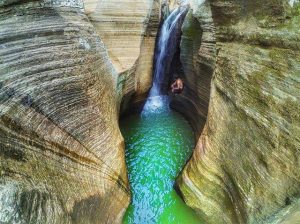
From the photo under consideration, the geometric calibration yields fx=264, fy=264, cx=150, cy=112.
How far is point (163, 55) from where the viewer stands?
1113 cm

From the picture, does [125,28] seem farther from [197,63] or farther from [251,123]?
[251,123]

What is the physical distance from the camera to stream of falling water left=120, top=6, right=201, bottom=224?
239 inches

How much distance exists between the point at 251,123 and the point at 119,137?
332 centimetres

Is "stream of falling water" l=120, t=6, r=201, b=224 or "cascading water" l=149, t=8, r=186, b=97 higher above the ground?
"cascading water" l=149, t=8, r=186, b=97

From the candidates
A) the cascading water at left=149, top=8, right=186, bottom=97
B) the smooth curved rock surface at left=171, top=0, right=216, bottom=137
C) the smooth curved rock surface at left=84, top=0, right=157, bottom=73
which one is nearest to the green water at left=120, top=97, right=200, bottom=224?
the smooth curved rock surface at left=171, top=0, right=216, bottom=137

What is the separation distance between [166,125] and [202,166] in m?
4.15

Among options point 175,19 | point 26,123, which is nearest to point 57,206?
point 26,123

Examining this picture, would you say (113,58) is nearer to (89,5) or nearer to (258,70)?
(89,5)

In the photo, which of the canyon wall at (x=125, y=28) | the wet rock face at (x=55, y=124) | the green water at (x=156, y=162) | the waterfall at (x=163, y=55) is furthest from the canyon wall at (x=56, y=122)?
the waterfall at (x=163, y=55)

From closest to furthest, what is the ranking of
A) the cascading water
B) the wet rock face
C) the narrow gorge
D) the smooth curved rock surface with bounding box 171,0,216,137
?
the wet rock face < the narrow gorge < the smooth curved rock surface with bounding box 171,0,216,137 < the cascading water

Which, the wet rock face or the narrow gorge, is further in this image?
the narrow gorge

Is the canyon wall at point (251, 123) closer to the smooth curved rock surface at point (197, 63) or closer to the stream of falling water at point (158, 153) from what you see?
the stream of falling water at point (158, 153)

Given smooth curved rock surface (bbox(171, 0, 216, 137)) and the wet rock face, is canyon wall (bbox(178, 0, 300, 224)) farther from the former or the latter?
the wet rock face

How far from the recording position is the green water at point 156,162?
238 inches
